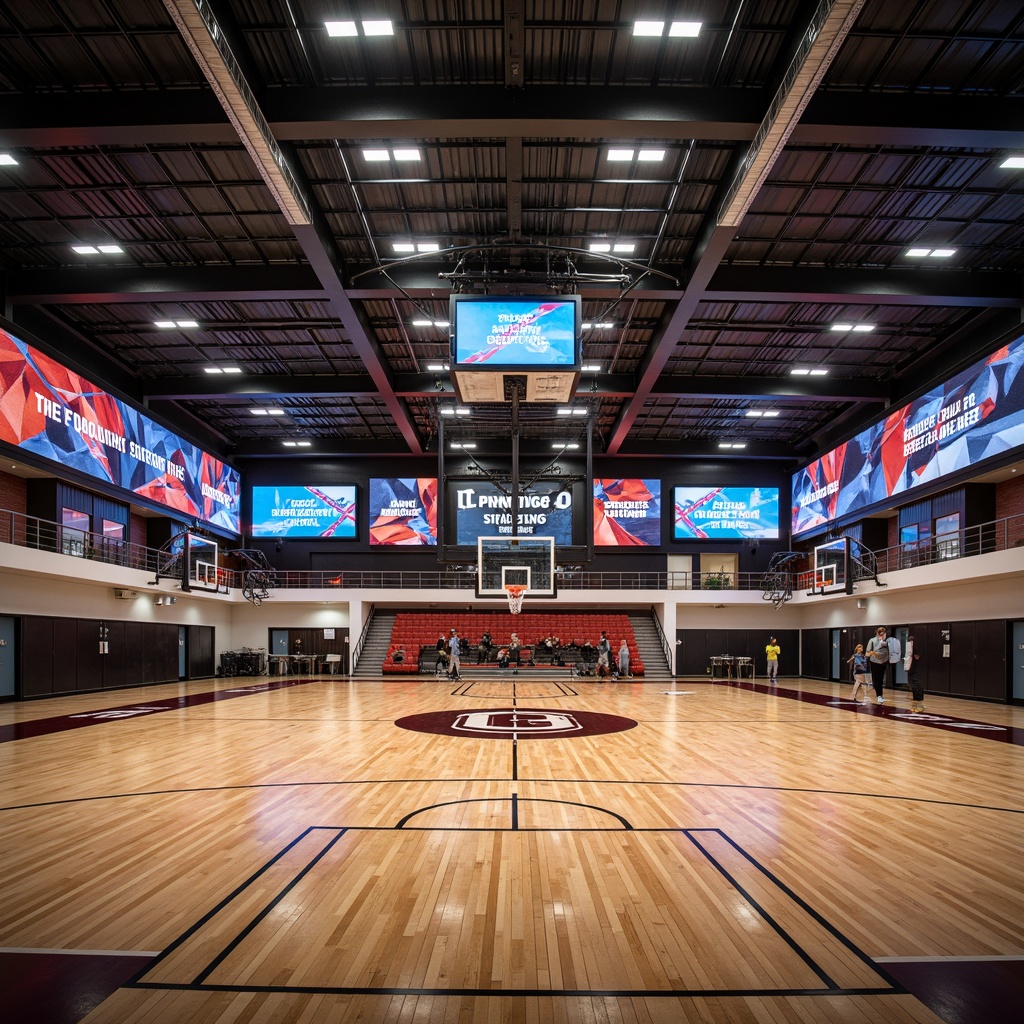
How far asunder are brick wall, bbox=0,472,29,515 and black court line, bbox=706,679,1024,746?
20.3 metres

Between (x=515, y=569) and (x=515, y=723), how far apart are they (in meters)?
10.4

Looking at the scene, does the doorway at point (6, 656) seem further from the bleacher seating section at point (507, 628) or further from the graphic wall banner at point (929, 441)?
the graphic wall banner at point (929, 441)

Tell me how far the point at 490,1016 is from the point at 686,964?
1054mm

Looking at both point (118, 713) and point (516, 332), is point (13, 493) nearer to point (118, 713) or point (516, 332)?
point (118, 713)

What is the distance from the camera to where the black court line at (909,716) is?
1223cm

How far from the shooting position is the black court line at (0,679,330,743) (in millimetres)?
12367

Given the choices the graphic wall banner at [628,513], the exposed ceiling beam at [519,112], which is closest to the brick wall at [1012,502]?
the exposed ceiling beam at [519,112]

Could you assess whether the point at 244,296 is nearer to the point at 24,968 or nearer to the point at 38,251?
the point at 38,251

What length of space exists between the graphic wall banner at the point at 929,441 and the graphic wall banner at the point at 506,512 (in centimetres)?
986

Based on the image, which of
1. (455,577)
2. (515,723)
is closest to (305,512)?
(455,577)

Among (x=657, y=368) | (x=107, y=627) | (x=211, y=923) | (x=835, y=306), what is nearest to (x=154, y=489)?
(x=107, y=627)

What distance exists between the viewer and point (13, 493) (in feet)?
62.4

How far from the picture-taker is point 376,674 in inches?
1087

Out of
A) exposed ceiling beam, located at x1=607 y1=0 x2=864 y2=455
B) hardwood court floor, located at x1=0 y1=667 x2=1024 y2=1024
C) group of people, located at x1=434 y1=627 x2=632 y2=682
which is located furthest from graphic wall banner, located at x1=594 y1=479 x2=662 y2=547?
hardwood court floor, located at x1=0 y1=667 x2=1024 y2=1024
